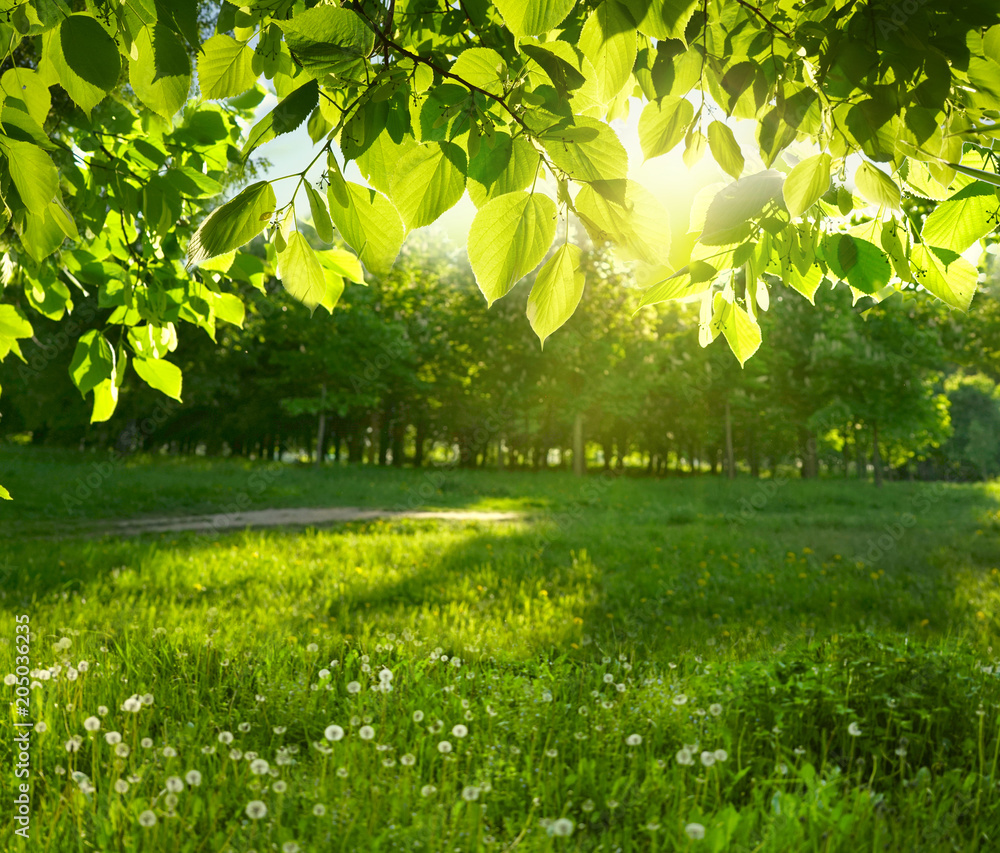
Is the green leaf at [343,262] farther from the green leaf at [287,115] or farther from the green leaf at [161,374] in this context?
the green leaf at [161,374]

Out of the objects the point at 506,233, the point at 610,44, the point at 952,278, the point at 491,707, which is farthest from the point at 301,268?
the point at 491,707

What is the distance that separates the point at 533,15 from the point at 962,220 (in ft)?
2.85

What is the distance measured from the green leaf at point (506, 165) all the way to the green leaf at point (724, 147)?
1.37ft

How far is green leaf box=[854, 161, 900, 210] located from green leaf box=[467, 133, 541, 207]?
1.92ft

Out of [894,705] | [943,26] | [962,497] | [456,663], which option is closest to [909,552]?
[894,705]

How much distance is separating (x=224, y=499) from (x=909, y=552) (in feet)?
44.1

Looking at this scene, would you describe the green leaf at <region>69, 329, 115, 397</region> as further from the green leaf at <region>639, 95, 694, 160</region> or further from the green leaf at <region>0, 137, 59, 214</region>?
the green leaf at <region>639, 95, 694, 160</region>

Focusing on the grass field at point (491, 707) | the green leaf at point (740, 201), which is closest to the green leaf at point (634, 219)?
the green leaf at point (740, 201)

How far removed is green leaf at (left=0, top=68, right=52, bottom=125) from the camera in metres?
1.13

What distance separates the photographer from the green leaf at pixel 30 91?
3.69 feet

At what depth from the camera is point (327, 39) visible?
78 cm

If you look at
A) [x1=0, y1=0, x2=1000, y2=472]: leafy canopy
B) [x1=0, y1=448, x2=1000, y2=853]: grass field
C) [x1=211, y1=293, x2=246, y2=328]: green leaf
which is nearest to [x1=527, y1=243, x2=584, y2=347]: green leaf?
[x1=0, y1=0, x2=1000, y2=472]: leafy canopy

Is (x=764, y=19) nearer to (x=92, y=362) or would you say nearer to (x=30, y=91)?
(x=30, y=91)

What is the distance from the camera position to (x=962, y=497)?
20578 mm
